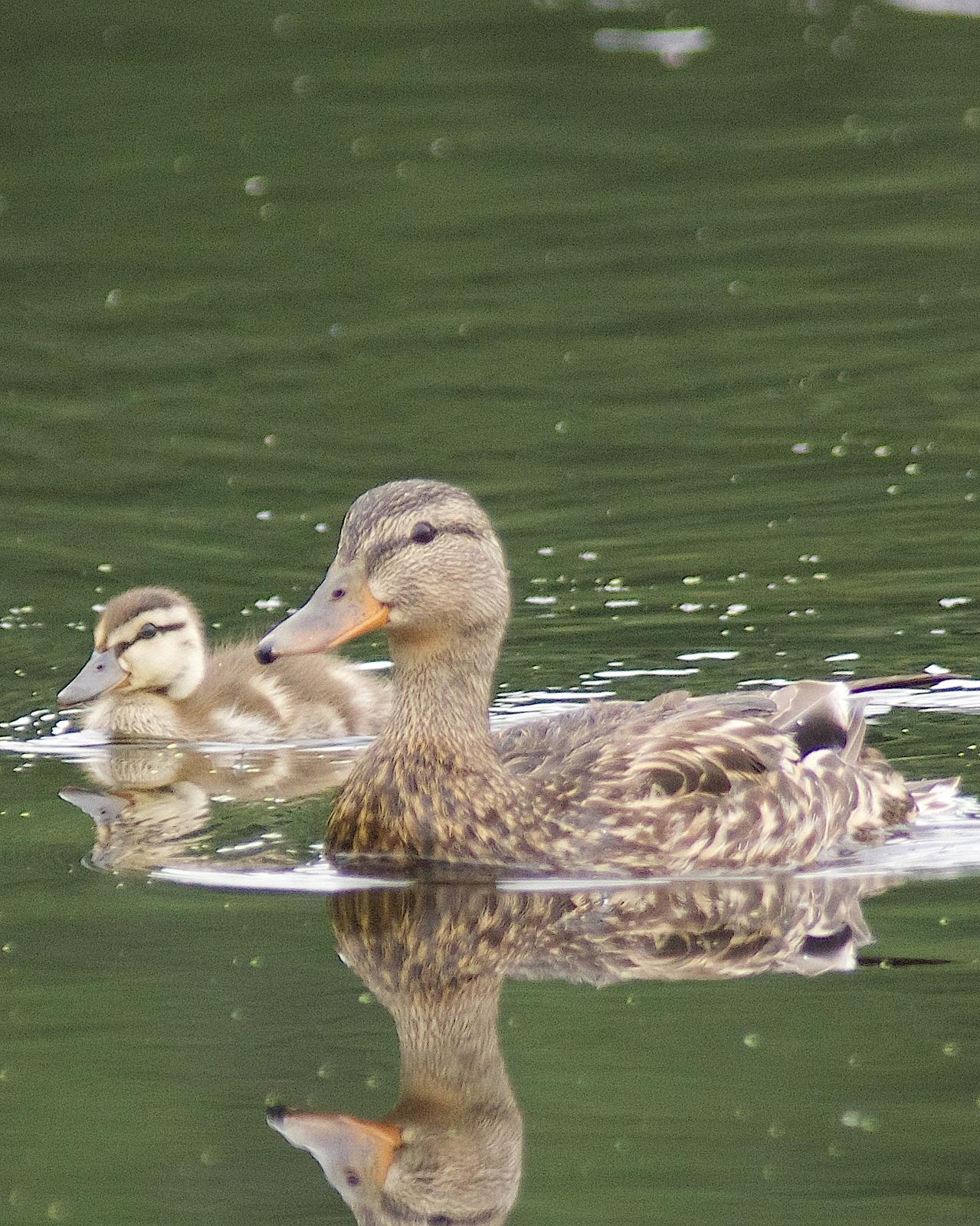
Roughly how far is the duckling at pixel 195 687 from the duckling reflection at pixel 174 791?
0.13 meters

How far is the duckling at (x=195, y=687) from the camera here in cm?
764

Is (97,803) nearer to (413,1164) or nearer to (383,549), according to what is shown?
(383,549)

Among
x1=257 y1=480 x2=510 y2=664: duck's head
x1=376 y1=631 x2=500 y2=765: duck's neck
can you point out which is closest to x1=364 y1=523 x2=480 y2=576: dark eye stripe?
x1=257 y1=480 x2=510 y2=664: duck's head

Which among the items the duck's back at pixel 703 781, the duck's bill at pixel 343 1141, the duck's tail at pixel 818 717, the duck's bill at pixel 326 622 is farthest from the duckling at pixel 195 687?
the duck's bill at pixel 343 1141

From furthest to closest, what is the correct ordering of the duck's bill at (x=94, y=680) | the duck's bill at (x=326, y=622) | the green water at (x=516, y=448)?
the duck's bill at (x=94, y=680) < the duck's bill at (x=326, y=622) < the green water at (x=516, y=448)

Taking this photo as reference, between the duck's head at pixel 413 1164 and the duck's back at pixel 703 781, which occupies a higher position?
the duck's back at pixel 703 781

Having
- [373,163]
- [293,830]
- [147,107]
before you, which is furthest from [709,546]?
[147,107]

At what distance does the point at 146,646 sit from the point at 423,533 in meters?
1.96

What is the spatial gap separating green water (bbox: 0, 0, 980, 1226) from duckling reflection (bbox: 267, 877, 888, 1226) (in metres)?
0.06

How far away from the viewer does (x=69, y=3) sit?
16.9 m

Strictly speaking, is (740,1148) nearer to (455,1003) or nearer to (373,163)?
(455,1003)

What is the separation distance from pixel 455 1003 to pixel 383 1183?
84 centimetres

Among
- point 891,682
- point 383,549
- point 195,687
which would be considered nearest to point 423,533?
point 383,549

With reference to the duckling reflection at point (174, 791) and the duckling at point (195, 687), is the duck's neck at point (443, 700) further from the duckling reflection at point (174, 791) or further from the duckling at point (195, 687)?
the duckling at point (195, 687)
